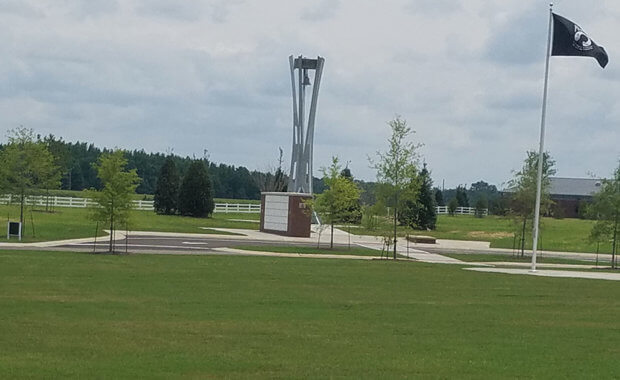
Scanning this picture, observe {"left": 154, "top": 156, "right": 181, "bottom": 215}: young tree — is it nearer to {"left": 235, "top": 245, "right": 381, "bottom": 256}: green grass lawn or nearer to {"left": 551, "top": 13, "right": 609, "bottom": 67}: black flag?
{"left": 235, "top": 245, "right": 381, "bottom": 256}: green grass lawn

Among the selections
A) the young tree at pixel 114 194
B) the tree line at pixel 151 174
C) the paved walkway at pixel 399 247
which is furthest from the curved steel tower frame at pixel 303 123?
the tree line at pixel 151 174

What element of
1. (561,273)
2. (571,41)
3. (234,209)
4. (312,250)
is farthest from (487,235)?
(571,41)

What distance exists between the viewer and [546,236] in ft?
223

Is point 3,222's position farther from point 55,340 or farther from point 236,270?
point 55,340

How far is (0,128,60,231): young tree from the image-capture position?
42.7 m

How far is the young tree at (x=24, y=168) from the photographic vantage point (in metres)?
42.7

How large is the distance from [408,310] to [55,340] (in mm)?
8032

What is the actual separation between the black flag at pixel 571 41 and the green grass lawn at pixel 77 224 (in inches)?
646

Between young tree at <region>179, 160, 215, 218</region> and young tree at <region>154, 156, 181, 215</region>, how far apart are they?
125 cm

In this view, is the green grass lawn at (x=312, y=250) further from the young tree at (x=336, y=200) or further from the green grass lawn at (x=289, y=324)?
the green grass lawn at (x=289, y=324)

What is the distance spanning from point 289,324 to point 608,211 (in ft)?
89.7

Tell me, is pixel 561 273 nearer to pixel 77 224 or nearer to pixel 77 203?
pixel 77 224

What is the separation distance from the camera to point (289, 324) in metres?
16.2

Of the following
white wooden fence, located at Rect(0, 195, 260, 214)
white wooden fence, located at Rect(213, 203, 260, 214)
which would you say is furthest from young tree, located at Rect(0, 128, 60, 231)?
white wooden fence, located at Rect(213, 203, 260, 214)
